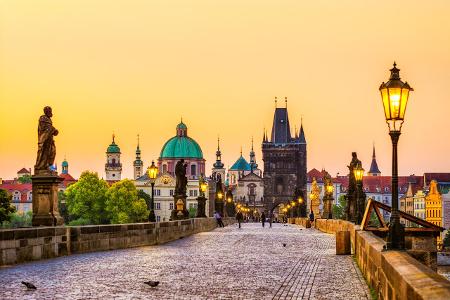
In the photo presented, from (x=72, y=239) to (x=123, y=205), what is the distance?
122 metres

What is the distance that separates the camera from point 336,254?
26234mm

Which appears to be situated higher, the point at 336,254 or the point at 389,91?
the point at 389,91

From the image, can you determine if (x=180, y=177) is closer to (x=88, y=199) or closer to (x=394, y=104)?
(x=394, y=104)

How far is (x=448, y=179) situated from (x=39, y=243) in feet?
597

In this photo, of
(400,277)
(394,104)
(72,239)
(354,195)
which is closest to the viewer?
(400,277)

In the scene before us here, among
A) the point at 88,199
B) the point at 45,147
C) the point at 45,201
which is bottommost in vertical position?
the point at 88,199

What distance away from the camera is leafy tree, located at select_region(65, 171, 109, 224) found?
462ft

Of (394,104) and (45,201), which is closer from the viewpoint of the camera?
(394,104)

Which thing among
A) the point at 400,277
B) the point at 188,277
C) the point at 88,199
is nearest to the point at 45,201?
the point at 188,277

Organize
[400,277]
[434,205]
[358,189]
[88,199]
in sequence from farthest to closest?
[434,205]
[88,199]
[358,189]
[400,277]

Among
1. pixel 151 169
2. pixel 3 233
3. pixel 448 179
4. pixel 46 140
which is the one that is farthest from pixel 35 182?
pixel 448 179

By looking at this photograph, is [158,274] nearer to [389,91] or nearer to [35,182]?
[389,91]

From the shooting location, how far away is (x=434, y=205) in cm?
17750

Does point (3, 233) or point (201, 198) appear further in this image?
point (201, 198)
